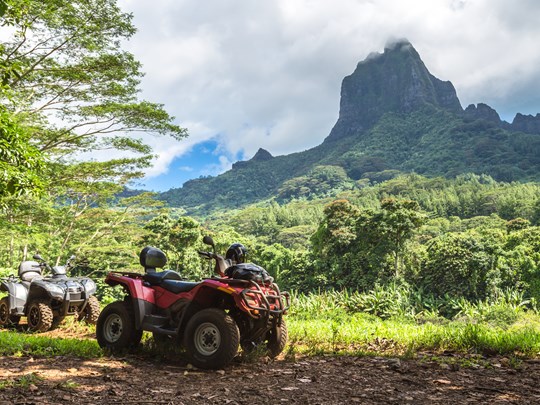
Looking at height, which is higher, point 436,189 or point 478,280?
point 436,189

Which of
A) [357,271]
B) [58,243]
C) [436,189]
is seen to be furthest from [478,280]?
[436,189]

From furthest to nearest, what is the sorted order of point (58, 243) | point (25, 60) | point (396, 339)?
point (58, 243) → point (25, 60) → point (396, 339)

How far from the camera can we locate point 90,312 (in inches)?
332

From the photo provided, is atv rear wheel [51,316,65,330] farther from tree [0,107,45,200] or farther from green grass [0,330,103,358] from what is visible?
tree [0,107,45,200]

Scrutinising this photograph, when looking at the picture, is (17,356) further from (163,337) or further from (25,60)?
(25,60)

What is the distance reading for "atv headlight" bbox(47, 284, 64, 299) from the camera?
305 inches

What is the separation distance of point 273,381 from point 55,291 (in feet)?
18.1

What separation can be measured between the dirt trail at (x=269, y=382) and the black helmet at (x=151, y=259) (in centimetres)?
121

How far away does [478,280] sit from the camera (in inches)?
1190

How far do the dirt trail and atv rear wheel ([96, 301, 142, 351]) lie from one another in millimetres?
325

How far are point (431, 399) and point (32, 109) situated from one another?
1467 centimetres

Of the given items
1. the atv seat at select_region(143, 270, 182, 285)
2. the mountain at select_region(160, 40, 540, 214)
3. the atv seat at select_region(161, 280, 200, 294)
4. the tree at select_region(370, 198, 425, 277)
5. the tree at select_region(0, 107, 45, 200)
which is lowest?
the atv seat at select_region(161, 280, 200, 294)

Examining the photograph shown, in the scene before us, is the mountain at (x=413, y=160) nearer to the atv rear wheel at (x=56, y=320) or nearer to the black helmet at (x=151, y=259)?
the atv rear wheel at (x=56, y=320)

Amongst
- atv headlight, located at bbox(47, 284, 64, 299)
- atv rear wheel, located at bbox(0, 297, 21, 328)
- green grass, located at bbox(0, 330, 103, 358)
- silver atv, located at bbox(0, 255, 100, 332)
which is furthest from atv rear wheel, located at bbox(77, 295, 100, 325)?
green grass, located at bbox(0, 330, 103, 358)
